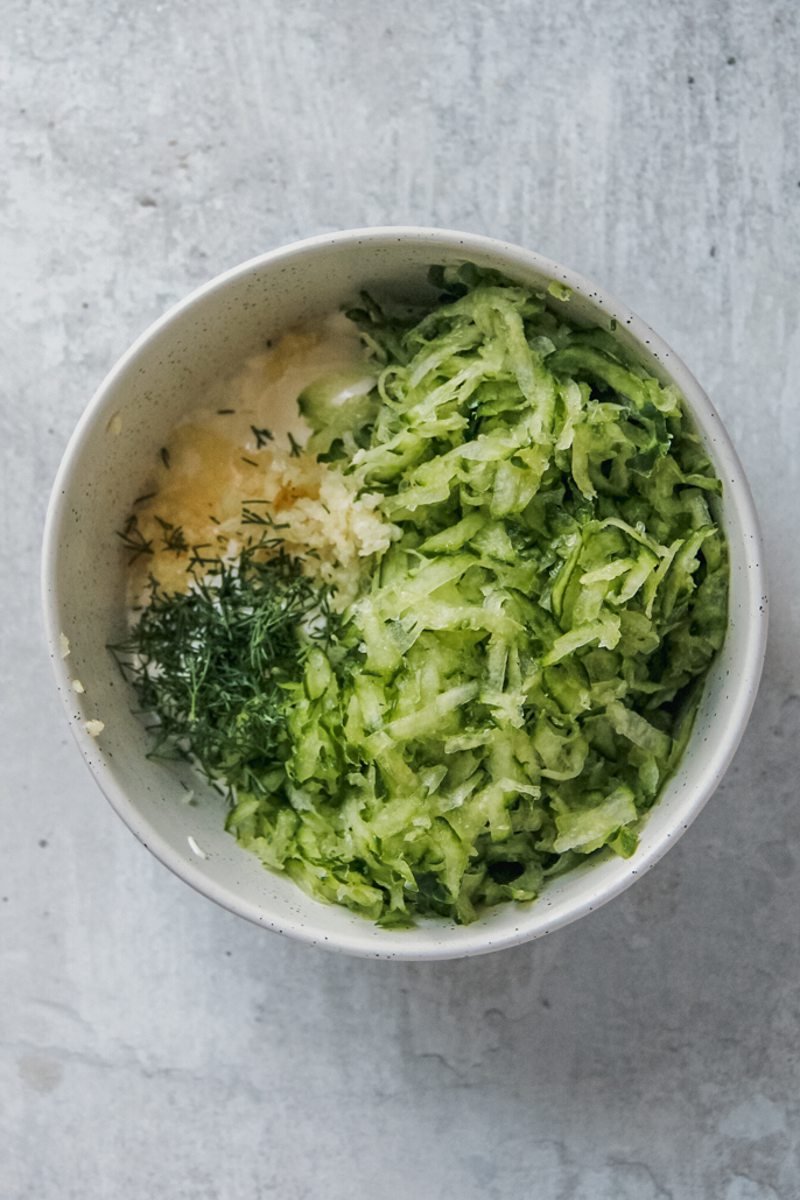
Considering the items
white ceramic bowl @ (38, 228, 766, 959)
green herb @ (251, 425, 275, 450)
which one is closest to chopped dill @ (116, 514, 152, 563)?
white ceramic bowl @ (38, 228, 766, 959)

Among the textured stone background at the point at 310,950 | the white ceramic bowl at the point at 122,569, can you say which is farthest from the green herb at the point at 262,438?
the textured stone background at the point at 310,950

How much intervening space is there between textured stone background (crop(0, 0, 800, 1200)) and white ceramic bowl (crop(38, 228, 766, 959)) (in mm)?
192

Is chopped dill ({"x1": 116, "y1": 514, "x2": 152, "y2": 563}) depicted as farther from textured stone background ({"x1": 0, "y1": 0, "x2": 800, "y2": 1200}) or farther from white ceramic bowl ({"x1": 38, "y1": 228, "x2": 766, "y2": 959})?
textured stone background ({"x1": 0, "y1": 0, "x2": 800, "y2": 1200})

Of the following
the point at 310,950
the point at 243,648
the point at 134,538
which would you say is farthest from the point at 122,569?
the point at 310,950

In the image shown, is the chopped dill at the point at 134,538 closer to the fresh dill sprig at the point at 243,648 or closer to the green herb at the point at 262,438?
the fresh dill sprig at the point at 243,648

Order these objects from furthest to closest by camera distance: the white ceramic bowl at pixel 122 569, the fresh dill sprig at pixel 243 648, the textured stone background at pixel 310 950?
the textured stone background at pixel 310 950 < the fresh dill sprig at pixel 243 648 < the white ceramic bowl at pixel 122 569

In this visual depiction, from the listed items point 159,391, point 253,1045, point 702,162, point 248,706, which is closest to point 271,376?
point 159,391

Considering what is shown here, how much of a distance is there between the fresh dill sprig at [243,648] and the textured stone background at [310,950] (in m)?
0.27

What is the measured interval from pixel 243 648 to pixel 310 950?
1.50 feet

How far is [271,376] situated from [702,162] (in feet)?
2.06

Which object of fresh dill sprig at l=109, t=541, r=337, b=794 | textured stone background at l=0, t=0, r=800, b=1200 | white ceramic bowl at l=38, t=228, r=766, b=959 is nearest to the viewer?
white ceramic bowl at l=38, t=228, r=766, b=959

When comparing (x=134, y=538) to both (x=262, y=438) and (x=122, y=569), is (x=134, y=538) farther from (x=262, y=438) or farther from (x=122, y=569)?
(x=262, y=438)

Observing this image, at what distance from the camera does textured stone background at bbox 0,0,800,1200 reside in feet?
5.39

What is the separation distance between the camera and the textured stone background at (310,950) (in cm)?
164
